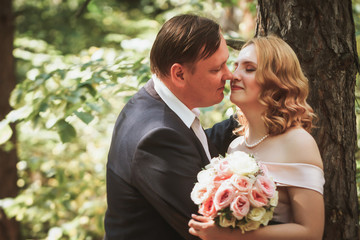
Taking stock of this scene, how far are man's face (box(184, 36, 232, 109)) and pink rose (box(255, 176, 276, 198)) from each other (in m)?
0.73

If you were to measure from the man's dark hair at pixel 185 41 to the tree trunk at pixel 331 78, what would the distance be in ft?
1.71

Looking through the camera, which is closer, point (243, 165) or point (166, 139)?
point (243, 165)

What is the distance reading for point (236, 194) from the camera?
68.2 inches

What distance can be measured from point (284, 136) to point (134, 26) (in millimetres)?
7982

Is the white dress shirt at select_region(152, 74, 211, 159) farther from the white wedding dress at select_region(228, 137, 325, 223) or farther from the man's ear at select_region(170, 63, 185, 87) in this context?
the white wedding dress at select_region(228, 137, 325, 223)

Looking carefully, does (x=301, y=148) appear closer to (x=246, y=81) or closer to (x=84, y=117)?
(x=246, y=81)

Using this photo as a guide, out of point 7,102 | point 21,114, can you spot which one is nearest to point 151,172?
point 21,114

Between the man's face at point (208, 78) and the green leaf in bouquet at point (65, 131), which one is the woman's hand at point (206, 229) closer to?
the man's face at point (208, 78)

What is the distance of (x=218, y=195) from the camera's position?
1.74 m

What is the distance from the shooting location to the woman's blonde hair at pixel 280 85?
2238 mm

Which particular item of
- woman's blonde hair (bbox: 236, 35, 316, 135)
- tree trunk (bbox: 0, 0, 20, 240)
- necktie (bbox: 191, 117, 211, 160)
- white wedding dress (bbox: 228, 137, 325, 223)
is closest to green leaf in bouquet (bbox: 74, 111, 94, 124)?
necktie (bbox: 191, 117, 211, 160)

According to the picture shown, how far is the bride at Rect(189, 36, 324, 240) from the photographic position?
2033 millimetres

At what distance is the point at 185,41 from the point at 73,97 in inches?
46.0

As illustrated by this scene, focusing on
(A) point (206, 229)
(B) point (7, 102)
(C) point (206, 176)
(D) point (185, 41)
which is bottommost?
(B) point (7, 102)
